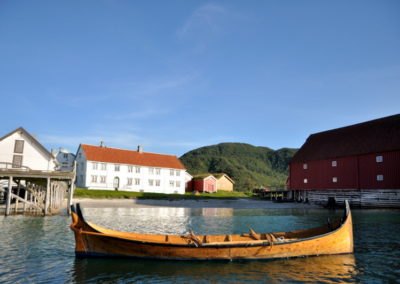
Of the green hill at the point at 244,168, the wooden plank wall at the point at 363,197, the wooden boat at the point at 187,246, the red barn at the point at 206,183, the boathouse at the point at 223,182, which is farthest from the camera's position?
the green hill at the point at 244,168

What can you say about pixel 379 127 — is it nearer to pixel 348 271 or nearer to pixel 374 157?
pixel 374 157

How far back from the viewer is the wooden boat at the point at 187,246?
1259 centimetres

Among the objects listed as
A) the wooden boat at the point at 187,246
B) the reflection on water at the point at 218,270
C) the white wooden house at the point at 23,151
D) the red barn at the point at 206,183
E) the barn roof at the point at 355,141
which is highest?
the barn roof at the point at 355,141

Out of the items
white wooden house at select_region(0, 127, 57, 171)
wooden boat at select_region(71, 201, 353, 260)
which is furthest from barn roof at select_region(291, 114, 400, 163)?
white wooden house at select_region(0, 127, 57, 171)

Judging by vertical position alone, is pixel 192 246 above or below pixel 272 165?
below

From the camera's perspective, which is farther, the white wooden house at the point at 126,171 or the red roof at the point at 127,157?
the red roof at the point at 127,157

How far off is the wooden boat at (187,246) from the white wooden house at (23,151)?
31.5m

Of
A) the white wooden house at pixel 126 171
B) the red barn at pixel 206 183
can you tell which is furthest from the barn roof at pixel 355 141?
the white wooden house at pixel 126 171

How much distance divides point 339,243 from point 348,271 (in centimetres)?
244

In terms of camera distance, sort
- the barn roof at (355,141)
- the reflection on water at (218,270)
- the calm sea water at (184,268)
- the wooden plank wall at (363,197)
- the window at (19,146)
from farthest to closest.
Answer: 1. the barn roof at (355,141)
2. the wooden plank wall at (363,197)
3. the window at (19,146)
4. the reflection on water at (218,270)
5. the calm sea water at (184,268)

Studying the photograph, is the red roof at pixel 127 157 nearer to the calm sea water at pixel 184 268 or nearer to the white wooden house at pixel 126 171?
the white wooden house at pixel 126 171

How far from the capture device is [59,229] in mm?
20797

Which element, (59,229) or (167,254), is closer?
(167,254)

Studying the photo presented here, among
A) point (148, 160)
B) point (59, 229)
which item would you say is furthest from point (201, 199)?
point (59, 229)
